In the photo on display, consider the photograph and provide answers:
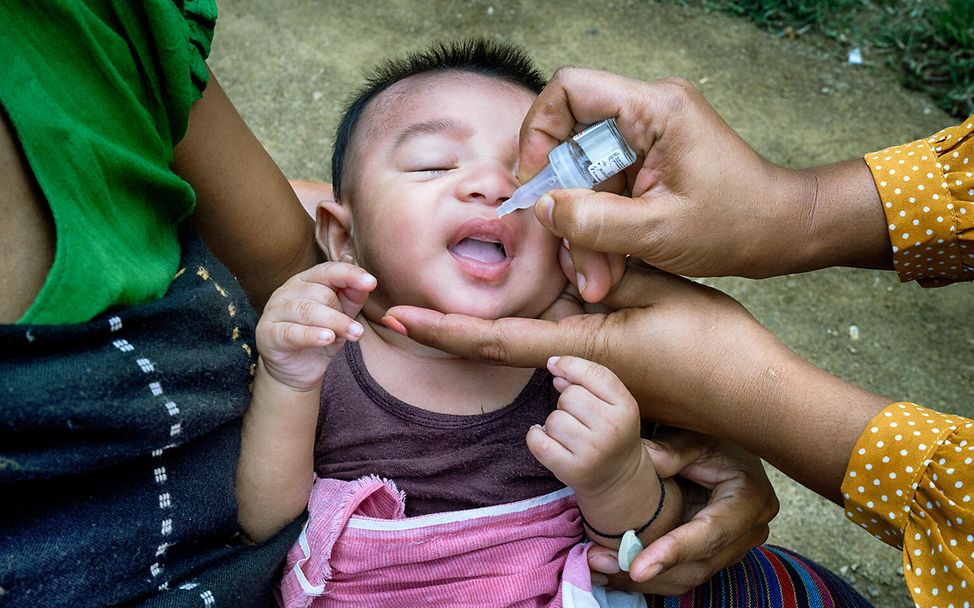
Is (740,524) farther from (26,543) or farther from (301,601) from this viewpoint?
(26,543)

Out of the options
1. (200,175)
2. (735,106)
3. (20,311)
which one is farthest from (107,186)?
(735,106)

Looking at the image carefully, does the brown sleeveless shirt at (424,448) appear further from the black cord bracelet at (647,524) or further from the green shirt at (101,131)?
the green shirt at (101,131)

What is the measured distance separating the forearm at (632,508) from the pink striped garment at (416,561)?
0.28 ft

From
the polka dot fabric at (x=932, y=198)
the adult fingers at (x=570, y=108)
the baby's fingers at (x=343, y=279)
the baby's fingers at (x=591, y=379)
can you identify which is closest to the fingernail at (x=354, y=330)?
the baby's fingers at (x=343, y=279)

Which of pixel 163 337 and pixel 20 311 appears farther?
pixel 163 337

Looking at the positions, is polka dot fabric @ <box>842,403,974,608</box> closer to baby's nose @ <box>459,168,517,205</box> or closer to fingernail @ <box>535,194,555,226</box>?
fingernail @ <box>535,194,555,226</box>

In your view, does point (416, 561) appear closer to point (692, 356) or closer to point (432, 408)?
point (432, 408)

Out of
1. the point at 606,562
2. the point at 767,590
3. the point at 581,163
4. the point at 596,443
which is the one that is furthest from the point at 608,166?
the point at 767,590

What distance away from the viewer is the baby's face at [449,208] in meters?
1.54

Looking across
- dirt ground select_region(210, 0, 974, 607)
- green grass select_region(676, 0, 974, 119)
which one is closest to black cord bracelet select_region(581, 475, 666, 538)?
dirt ground select_region(210, 0, 974, 607)

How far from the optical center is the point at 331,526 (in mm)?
1437

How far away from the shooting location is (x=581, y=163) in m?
1.43

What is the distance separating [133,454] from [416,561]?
55 centimetres

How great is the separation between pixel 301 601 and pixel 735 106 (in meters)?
2.67
